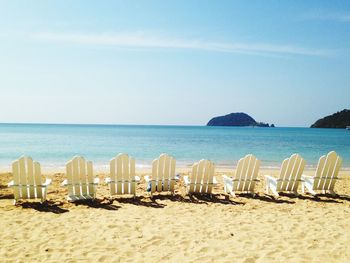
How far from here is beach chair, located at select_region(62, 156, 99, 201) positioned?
6.77 meters

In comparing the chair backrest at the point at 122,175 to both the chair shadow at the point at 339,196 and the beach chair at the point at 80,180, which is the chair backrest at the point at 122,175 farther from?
the chair shadow at the point at 339,196

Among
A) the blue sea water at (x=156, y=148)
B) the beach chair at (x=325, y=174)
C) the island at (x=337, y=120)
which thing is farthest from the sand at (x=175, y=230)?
the island at (x=337, y=120)

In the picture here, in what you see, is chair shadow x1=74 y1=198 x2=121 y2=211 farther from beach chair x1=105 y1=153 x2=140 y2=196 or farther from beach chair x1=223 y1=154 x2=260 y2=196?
beach chair x1=223 y1=154 x2=260 y2=196

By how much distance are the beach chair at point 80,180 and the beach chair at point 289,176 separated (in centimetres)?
465

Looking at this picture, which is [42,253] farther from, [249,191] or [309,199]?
[309,199]

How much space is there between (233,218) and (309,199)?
9.80 feet

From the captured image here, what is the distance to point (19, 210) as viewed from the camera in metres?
6.10

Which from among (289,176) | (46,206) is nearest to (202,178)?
(289,176)

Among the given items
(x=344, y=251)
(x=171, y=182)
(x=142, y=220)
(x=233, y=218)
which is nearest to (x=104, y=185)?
(x=171, y=182)

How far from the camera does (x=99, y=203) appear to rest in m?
6.80

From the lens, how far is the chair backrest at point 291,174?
7961 millimetres

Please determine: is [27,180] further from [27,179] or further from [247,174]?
[247,174]

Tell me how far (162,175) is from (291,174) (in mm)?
3449

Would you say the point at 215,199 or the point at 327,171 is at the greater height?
the point at 327,171
